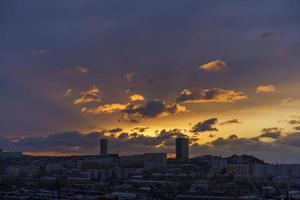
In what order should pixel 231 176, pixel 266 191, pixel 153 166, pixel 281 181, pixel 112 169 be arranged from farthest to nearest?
pixel 153 166, pixel 112 169, pixel 231 176, pixel 281 181, pixel 266 191

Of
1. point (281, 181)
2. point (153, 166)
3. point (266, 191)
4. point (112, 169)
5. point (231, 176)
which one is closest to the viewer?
point (266, 191)

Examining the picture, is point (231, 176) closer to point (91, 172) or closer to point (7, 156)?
point (91, 172)

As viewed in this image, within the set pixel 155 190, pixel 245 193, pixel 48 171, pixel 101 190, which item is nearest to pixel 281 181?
pixel 245 193

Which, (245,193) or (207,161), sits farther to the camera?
(207,161)

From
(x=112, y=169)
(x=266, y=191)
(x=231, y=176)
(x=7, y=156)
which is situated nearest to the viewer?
(x=266, y=191)

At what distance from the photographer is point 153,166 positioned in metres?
121

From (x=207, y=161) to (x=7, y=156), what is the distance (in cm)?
4646

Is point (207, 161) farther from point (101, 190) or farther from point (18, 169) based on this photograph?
point (101, 190)

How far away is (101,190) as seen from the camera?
7762 cm

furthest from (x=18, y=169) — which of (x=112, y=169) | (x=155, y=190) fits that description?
(x=155, y=190)

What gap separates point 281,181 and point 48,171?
144 ft

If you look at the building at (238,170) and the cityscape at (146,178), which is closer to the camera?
the cityscape at (146,178)

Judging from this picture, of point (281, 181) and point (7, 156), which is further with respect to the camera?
Answer: point (7, 156)

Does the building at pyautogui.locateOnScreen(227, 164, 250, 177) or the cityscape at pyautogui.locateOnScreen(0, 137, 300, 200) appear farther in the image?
the building at pyautogui.locateOnScreen(227, 164, 250, 177)
